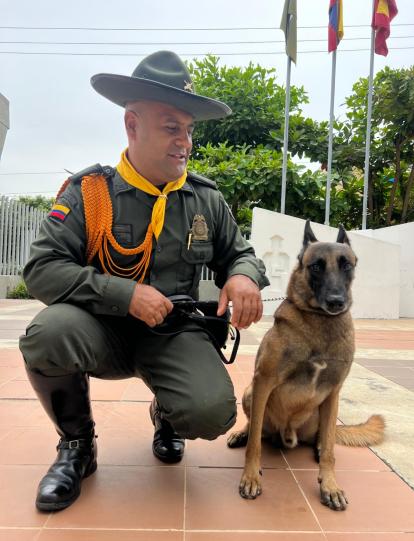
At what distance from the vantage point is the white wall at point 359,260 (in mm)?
9062

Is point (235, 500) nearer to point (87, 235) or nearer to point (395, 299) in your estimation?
point (87, 235)

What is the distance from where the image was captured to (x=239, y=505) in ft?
6.15

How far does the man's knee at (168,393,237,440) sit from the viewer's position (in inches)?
75.1

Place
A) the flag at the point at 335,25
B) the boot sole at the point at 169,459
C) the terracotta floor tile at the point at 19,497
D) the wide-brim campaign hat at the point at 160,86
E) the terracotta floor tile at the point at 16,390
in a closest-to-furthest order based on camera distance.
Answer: the terracotta floor tile at the point at 19,497 → the wide-brim campaign hat at the point at 160,86 → the boot sole at the point at 169,459 → the terracotta floor tile at the point at 16,390 → the flag at the point at 335,25

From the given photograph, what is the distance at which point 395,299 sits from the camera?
9617 millimetres

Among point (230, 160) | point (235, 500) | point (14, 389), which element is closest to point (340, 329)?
point (235, 500)

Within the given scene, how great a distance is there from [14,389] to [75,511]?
76.0 inches

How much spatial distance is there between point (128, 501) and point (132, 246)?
1.06 meters

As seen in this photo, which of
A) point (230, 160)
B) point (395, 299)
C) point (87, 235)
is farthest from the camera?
point (230, 160)

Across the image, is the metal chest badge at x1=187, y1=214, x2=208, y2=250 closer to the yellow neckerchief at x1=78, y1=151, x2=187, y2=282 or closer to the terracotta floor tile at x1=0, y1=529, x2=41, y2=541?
the yellow neckerchief at x1=78, y1=151, x2=187, y2=282

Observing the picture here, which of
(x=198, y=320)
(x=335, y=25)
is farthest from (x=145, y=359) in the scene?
(x=335, y=25)

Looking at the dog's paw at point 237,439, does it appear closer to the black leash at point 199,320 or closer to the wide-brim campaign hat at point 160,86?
the black leash at point 199,320

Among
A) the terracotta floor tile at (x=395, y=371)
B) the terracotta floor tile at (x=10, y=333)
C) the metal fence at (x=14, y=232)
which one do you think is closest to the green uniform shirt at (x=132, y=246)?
the terracotta floor tile at (x=395, y=371)

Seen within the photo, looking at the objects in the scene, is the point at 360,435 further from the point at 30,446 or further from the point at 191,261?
the point at 30,446
